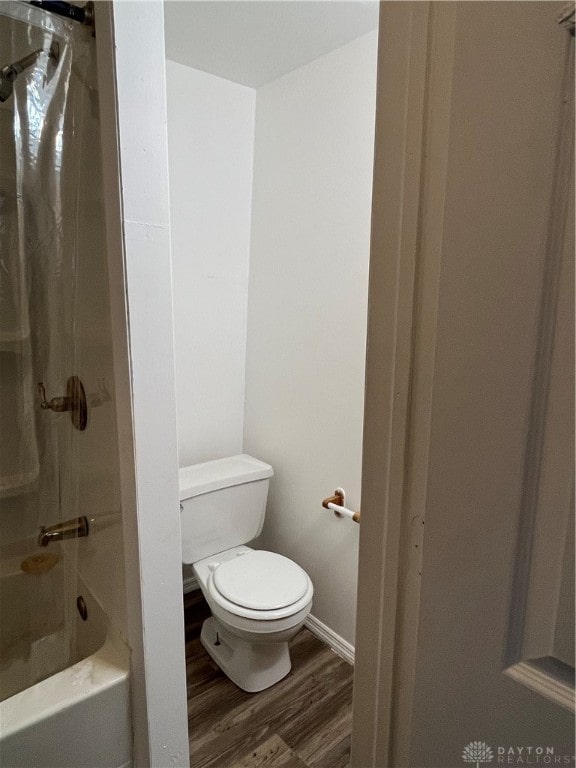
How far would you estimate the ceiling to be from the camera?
1.50 meters

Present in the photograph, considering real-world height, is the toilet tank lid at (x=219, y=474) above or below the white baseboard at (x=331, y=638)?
above

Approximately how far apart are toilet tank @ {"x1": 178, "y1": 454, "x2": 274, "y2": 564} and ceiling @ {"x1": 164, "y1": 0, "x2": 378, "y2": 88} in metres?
1.62

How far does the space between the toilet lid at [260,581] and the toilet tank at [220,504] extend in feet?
0.41

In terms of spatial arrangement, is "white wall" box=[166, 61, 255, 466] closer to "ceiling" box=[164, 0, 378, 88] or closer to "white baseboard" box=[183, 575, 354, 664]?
"ceiling" box=[164, 0, 378, 88]

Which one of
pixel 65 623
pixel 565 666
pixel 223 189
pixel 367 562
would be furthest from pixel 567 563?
pixel 223 189

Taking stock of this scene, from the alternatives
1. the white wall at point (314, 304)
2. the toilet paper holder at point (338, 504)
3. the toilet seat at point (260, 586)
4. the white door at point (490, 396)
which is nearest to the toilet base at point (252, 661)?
the toilet seat at point (260, 586)

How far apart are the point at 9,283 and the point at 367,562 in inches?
45.5

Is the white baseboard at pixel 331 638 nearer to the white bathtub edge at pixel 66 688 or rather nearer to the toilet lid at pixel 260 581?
the toilet lid at pixel 260 581

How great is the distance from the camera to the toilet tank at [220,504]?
1879 millimetres

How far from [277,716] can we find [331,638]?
409 mm

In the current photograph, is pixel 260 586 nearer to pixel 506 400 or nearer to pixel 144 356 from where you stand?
pixel 144 356

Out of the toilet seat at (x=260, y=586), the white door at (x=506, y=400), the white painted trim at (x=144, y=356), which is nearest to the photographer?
the white door at (x=506, y=400)

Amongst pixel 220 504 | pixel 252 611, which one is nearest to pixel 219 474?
pixel 220 504

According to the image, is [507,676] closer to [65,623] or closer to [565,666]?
[565,666]
